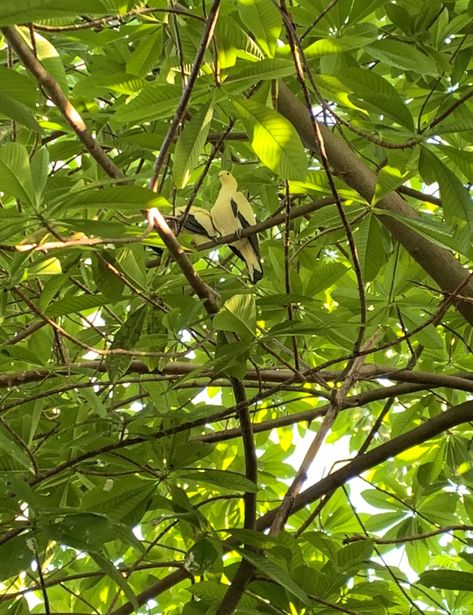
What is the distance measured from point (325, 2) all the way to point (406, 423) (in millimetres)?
1006

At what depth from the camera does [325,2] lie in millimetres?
1252

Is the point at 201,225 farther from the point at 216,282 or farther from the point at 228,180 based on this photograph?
the point at 216,282

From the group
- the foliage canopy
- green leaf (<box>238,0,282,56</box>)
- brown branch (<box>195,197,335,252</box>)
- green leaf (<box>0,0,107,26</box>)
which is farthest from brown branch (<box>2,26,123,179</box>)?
brown branch (<box>195,197,335,252</box>)

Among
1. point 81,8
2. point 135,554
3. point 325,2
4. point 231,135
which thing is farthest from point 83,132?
point 135,554

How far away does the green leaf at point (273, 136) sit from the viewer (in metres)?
0.91

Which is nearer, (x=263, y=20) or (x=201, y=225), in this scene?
(x=263, y=20)

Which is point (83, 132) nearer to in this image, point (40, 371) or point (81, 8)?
point (81, 8)


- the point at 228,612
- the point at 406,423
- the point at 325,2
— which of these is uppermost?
the point at 325,2

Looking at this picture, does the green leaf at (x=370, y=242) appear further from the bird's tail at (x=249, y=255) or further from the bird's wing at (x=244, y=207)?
the bird's wing at (x=244, y=207)

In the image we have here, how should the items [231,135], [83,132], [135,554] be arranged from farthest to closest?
[135,554]
[231,135]
[83,132]

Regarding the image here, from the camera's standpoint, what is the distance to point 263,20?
98 centimetres

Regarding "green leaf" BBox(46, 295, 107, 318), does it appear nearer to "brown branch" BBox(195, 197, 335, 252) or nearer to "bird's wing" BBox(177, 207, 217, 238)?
"brown branch" BBox(195, 197, 335, 252)

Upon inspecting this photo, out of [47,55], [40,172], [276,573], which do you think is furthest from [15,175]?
[276,573]

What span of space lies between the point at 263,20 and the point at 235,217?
3.26 ft
